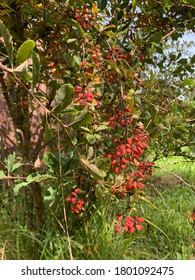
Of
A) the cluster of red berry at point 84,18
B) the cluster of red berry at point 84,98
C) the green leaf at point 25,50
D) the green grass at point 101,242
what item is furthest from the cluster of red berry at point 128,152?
the green leaf at point 25,50

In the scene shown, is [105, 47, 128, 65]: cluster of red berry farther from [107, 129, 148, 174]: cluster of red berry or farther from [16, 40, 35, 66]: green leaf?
[16, 40, 35, 66]: green leaf

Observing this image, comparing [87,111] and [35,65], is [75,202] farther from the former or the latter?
[35,65]

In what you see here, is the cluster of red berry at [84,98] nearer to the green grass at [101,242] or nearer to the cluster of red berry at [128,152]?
the cluster of red berry at [128,152]

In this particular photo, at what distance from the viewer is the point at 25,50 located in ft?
2.49

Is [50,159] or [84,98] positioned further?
[50,159]

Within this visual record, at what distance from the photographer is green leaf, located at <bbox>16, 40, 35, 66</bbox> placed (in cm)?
75

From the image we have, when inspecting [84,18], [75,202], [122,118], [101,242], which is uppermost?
[84,18]

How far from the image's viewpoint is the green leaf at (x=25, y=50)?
0.75 m

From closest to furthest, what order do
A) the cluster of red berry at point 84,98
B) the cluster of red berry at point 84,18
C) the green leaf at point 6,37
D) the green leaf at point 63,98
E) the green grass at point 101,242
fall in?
1. the green leaf at point 6,37
2. the green leaf at point 63,98
3. the cluster of red berry at point 84,98
4. the cluster of red berry at point 84,18
5. the green grass at point 101,242

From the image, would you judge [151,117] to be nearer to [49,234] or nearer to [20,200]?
[49,234]

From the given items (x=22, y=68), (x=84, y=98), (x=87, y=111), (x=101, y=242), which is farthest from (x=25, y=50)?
(x=101, y=242)

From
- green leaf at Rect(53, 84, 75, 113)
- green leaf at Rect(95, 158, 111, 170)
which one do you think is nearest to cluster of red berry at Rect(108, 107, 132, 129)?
green leaf at Rect(95, 158, 111, 170)

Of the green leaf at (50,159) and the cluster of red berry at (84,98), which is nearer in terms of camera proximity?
the cluster of red berry at (84,98)
